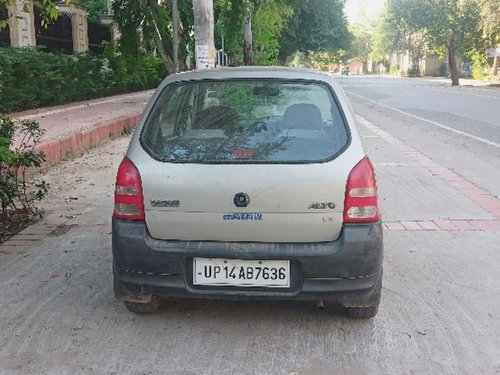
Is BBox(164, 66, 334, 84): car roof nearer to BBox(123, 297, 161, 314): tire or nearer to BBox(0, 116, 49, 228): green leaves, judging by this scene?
BBox(123, 297, 161, 314): tire

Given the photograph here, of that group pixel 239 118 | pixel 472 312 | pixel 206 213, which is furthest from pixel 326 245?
pixel 472 312

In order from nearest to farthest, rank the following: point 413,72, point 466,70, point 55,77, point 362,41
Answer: point 55,77 → point 466,70 → point 413,72 → point 362,41

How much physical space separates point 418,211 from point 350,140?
329cm

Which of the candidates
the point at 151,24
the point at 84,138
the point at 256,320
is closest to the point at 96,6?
the point at 151,24

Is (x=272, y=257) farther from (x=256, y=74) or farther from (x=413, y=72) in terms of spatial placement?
(x=413, y=72)

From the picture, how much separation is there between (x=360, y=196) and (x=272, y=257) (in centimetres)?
61

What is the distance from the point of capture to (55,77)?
16297mm

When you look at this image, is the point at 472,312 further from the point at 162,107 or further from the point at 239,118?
the point at 162,107

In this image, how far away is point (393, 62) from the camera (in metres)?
106

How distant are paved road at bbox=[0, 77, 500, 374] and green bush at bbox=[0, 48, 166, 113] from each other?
5.95 m

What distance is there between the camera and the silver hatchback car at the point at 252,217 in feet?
11.0

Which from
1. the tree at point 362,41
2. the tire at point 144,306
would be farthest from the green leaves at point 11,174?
the tree at point 362,41

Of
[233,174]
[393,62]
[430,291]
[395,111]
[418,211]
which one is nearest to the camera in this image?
[233,174]

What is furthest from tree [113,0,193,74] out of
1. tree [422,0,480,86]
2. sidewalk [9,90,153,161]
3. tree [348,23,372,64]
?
tree [348,23,372,64]
